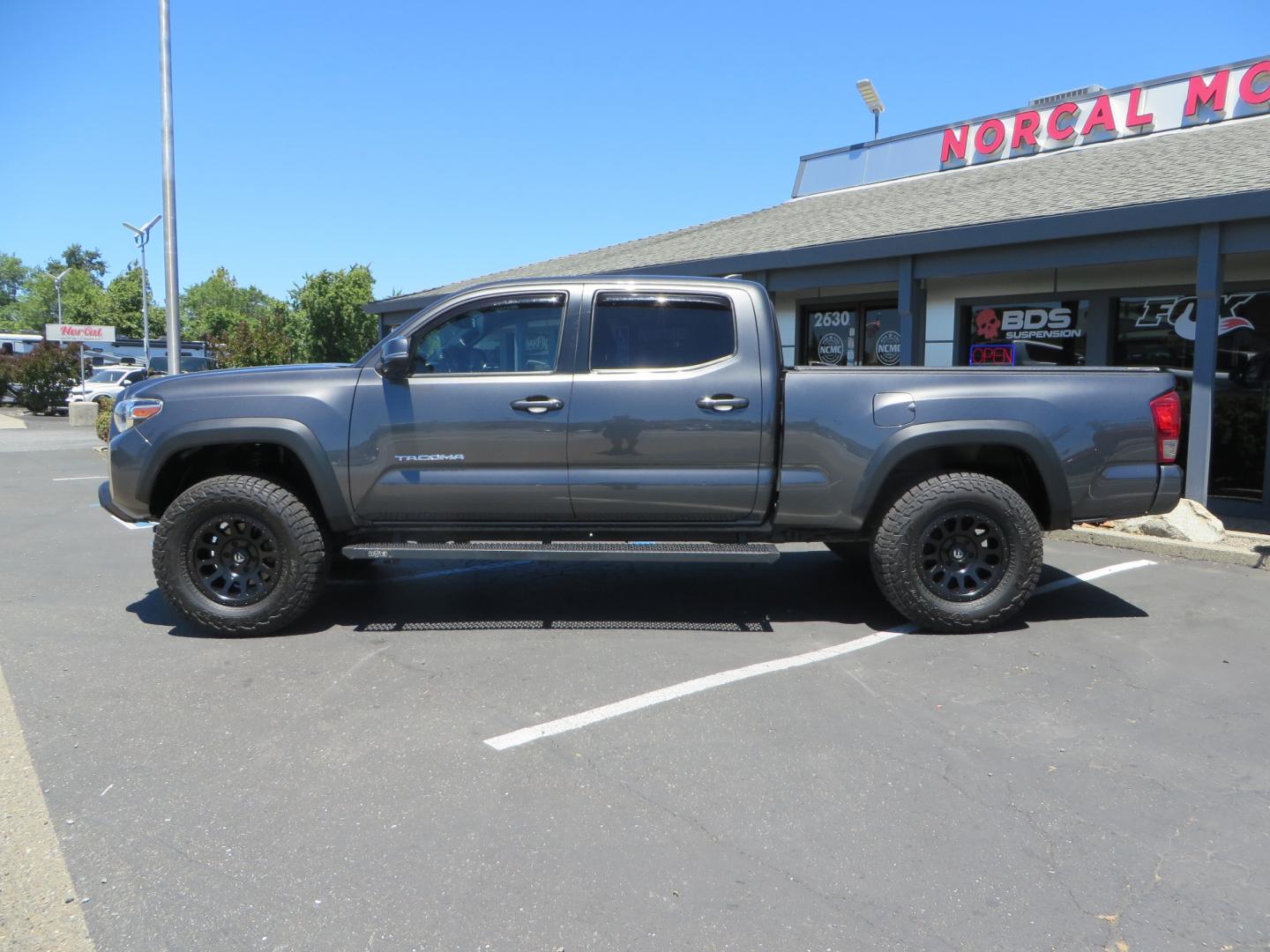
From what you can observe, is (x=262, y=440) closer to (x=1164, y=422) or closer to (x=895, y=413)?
(x=895, y=413)

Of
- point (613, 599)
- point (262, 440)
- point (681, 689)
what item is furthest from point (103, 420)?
point (681, 689)

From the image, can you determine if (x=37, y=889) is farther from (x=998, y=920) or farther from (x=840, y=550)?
(x=840, y=550)

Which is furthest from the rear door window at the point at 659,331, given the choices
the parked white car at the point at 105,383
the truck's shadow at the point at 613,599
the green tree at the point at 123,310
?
the green tree at the point at 123,310

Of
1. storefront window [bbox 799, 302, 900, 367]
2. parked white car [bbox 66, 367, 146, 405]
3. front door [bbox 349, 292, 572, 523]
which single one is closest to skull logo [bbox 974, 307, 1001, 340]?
storefront window [bbox 799, 302, 900, 367]

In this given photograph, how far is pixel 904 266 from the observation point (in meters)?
11.0

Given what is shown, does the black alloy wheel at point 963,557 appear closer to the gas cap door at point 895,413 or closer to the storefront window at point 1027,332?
the gas cap door at point 895,413

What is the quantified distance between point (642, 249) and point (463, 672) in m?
13.3

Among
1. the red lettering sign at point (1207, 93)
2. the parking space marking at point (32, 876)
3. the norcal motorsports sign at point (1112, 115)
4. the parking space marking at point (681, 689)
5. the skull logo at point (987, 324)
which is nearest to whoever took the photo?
the parking space marking at point (32, 876)

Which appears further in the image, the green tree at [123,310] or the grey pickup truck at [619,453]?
the green tree at [123,310]

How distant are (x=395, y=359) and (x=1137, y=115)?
12233 mm

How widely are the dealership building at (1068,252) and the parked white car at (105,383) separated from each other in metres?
22.9

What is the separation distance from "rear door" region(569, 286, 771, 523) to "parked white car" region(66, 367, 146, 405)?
2995 cm

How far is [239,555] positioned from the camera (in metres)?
5.34

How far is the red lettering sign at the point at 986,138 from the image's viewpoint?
1449 centimetres
